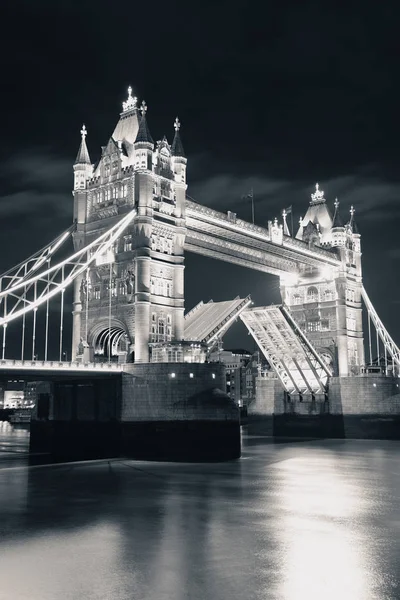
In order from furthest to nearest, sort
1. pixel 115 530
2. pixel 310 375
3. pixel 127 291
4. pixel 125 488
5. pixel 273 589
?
pixel 310 375, pixel 127 291, pixel 125 488, pixel 115 530, pixel 273 589

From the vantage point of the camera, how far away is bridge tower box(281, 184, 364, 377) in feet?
213

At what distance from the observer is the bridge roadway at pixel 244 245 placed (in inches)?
1929

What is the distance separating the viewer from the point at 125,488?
26.8m

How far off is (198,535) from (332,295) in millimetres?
51025

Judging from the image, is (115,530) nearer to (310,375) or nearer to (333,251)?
(310,375)

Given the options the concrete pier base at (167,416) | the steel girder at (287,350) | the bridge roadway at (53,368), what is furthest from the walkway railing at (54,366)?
the steel girder at (287,350)

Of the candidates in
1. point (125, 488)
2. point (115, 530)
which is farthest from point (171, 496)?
point (115, 530)

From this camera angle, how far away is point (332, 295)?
6631 cm

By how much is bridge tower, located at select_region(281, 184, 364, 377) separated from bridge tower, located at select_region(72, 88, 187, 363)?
22878mm

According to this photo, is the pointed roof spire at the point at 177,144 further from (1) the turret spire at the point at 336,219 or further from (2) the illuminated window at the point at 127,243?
(1) the turret spire at the point at 336,219

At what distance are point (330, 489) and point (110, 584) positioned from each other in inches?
630

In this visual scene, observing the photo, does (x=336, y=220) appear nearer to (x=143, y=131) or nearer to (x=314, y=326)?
(x=314, y=326)

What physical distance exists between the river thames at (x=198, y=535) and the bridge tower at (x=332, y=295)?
3217 centimetres

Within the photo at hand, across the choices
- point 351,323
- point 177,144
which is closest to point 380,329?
point 351,323
